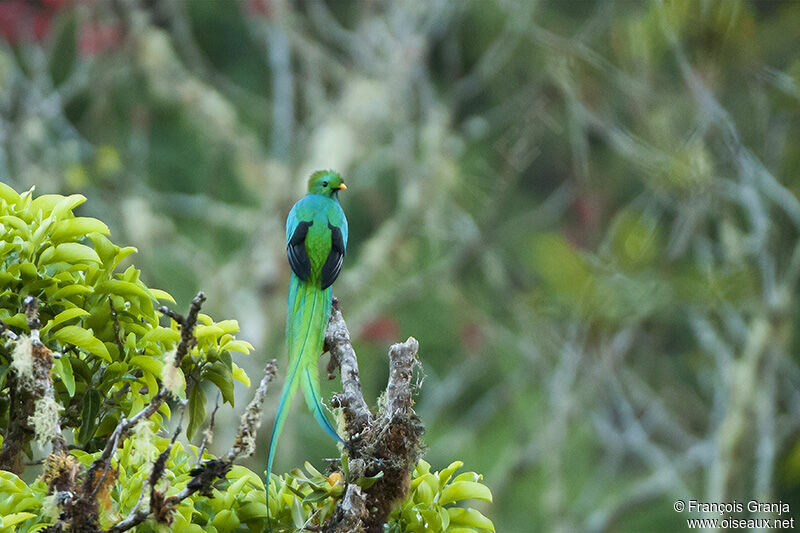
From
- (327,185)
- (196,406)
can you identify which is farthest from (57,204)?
(327,185)

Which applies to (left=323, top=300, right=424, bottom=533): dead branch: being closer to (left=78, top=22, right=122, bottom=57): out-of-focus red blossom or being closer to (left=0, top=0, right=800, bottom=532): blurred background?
(left=0, top=0, right=800, bottom=532): blurred background

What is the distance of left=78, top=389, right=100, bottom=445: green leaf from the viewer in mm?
1377

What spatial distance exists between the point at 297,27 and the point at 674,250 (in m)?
2.82

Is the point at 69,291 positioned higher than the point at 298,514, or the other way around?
the point at 69,291

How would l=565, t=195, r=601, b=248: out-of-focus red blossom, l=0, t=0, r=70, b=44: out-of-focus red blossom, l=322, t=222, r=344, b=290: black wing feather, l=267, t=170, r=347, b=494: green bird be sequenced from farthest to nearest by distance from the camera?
l=565, t=195, r=601, b=248: out-of-focus red blossom, l=0, t=0, r=70, b=44: out-of-focus red blossom, l=322, t=222, r=344, b=290: black wing feather, l=267, t=170, r=347, b=494: green bird

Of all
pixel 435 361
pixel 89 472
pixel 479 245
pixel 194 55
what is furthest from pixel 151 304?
pixel 435 361

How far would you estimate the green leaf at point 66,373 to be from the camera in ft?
4.11

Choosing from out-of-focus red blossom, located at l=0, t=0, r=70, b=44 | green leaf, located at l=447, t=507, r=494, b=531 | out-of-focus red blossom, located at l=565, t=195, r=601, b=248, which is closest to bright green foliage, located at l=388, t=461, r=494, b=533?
green leaf, located at l=447, t=507, r=494, b=531

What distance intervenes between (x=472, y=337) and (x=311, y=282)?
4.24m

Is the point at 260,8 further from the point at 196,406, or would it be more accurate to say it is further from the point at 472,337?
the point at 196,406

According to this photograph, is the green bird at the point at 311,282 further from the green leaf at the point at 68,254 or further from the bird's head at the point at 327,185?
the green leaf at the point at 68,254

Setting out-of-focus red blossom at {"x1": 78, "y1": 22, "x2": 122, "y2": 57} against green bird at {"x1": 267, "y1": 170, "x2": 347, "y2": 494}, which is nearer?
green bird at {"x1": 267, "y1": 170, "x2": 347, "y2": 494}

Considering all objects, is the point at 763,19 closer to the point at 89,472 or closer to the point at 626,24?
the point at 626,24

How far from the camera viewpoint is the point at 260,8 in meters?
5.68
